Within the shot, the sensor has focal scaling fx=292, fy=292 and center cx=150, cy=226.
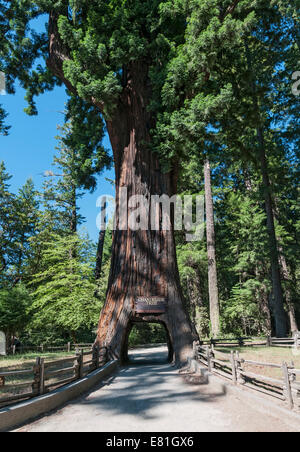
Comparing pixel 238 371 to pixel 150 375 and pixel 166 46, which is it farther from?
pixel 166 46

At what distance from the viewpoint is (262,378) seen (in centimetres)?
526

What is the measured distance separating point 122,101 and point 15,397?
459 inches

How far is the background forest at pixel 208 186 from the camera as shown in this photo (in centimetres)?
999

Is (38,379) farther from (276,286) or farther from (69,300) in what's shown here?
(276,286)

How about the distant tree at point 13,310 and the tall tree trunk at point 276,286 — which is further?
the tall tree trunk at point 276,286

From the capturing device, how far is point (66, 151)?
30.8m

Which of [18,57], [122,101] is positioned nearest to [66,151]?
[18,57]

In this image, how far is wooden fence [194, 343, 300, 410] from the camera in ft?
14.7

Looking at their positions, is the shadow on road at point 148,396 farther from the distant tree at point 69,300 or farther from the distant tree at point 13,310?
the distant tree at point 13,310

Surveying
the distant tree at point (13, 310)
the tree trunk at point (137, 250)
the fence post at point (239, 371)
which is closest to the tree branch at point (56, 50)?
the tree trunk at point (137, 250)

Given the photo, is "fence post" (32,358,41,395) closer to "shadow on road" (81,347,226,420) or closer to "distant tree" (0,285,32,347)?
"shadow on road" (81,347,226,420)

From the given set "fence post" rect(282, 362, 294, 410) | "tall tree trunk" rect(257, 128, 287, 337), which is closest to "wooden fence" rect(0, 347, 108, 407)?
"fence post" rect(282, 362, 294, 410)

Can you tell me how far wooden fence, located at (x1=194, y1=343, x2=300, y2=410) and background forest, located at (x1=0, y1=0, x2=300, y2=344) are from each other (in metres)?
6.78

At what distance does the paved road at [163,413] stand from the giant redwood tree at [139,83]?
12.2 feet
